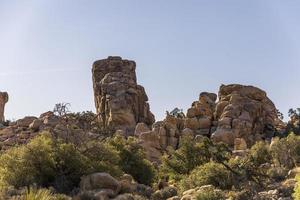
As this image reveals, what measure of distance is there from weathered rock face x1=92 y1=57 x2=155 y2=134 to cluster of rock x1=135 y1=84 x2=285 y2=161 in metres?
5.89

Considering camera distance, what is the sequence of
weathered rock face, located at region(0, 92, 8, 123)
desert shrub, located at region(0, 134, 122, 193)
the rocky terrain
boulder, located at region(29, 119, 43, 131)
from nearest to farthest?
desert shrub, located at region(0, 134, 122, 193)
the rocky terrain
boulder, located at region(29, 119, 43, 131)
weathered rock face, located at region(0, 92, 8, 123)

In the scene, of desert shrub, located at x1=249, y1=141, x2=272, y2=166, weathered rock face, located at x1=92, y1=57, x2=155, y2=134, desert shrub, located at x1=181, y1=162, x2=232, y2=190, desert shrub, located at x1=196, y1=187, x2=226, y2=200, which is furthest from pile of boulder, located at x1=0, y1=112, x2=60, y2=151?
desert shrub, located at x1=196, y1=187, x2=226, y2=200

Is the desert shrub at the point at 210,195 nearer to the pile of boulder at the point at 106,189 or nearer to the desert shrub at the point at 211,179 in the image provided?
the pile of boulder at the point at 106,189

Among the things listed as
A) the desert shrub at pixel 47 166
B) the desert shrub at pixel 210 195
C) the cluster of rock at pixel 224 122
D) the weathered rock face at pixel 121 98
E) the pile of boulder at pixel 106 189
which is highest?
the weathered rock face at pixel 121 98

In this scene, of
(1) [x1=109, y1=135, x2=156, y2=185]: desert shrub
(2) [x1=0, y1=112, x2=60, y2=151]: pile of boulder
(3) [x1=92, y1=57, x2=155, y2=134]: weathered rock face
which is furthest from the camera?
(3) [x1=92, y1=57, x2=155, y2=134]: weathered rock face

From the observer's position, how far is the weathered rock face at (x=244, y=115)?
51.6 m

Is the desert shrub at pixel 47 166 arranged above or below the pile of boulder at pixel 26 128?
below

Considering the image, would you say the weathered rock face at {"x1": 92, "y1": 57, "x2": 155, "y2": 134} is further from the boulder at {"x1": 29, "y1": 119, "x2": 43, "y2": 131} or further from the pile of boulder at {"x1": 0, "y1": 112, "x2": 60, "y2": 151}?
the boulder at {"x1": 29, "y1": 119, "x2": 43, "y2": 131}

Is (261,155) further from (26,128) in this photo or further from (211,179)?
(26,128)

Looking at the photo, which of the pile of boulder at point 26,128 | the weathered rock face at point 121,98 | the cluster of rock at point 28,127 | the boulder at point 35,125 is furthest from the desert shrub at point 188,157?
the boulder at point 35,125

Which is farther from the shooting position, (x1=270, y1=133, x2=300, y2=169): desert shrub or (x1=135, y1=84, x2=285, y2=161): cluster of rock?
(x1=135, y1=84, x2=285, y2=161): cluster of rock

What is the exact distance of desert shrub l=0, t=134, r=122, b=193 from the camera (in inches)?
922

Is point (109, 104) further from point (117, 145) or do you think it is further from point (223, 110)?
point (117, 145)

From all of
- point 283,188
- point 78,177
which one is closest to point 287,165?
point 283,188
